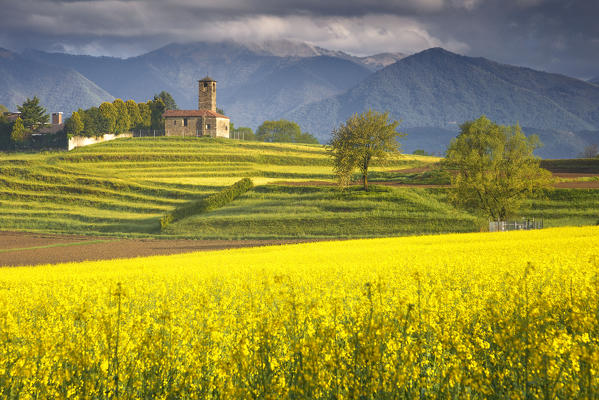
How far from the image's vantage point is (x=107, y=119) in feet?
436

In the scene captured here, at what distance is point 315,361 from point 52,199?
82.5m

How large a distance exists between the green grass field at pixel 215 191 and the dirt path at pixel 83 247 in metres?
4.16

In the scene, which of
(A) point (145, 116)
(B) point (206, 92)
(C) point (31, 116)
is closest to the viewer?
(C) point (31, 116)

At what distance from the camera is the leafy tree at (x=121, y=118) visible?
138 meters

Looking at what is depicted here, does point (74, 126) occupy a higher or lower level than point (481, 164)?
higher

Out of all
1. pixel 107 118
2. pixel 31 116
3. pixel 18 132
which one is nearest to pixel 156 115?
pixel 107 118

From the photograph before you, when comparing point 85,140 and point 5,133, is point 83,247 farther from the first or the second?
point 5,133

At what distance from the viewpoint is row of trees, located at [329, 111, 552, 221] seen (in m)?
53.1

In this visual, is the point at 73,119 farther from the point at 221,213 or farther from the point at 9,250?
the point at 9,250

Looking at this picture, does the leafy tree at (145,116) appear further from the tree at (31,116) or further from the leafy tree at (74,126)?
the tree at (31,116)

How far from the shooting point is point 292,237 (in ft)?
172

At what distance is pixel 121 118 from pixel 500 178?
11108 centimetres

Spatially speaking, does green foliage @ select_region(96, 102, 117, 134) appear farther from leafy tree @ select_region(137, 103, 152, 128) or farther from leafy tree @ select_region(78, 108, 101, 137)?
leafy tree @ select_region(137, 103, 152, 128)

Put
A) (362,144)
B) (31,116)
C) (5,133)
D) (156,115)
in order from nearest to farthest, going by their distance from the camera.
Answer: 1. (362,144)
2. (5,133)
3. (31,116)
4. (156,115)
